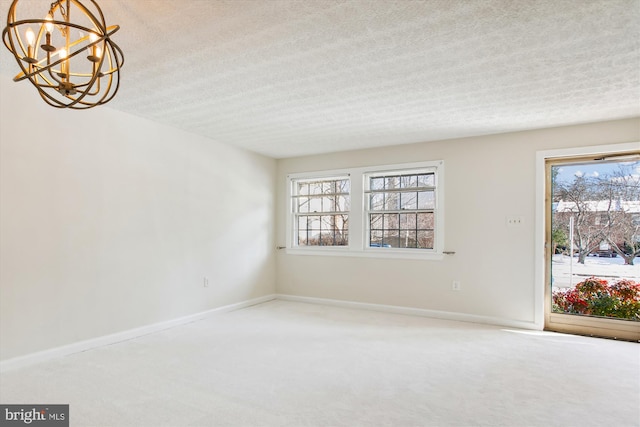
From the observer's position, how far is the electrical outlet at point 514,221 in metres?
4.37

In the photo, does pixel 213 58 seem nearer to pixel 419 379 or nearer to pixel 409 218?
pixel 419 379

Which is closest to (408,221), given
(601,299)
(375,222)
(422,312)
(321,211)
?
(375,222)

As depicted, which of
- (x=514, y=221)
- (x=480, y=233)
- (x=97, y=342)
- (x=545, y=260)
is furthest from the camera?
(x=480, y=233)

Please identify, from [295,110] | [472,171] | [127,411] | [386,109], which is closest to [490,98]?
[386,109]

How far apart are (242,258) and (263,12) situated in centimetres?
387

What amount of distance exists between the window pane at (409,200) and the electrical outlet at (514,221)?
116 cm

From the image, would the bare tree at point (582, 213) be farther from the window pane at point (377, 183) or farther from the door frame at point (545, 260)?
the window pane at point (377, 183)

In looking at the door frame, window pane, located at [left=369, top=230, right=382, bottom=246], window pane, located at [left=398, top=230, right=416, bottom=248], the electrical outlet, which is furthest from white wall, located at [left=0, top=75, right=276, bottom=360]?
the door frame

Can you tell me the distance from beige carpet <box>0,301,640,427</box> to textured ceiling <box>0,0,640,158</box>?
91.3 inches

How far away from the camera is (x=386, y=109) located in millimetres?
3658

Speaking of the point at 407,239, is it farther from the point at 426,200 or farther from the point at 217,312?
the point at 217,312

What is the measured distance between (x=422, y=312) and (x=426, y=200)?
149cm

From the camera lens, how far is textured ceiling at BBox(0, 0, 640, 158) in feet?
6.68

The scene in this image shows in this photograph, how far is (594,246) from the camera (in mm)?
4141
